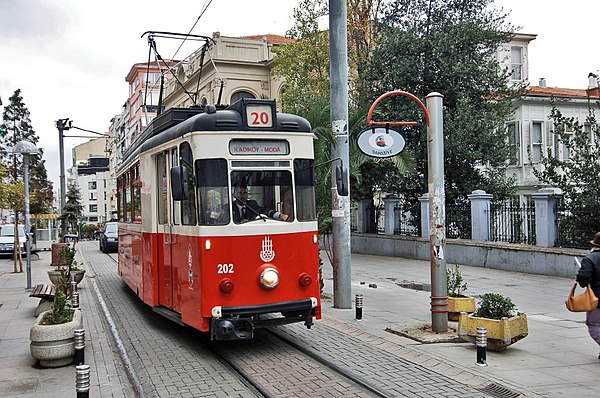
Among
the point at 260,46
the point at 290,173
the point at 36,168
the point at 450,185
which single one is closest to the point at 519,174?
the point at 450,185

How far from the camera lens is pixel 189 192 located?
8906 mm

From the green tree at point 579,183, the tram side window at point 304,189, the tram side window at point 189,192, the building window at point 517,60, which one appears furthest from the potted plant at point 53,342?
the building window at point 517,60

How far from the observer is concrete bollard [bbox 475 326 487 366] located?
7926 mm

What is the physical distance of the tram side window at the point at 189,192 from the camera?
874 cm

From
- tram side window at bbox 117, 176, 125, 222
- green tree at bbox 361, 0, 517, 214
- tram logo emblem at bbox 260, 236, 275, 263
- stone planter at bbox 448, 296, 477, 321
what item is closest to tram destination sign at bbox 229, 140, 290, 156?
tram logo emblem at bbox 260, 236, 275, 263

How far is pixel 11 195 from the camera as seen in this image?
2316 centimetres

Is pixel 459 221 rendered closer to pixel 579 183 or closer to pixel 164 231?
pixel 579 183

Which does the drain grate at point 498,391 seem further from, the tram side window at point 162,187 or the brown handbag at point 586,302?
the tram side window at point 162,187

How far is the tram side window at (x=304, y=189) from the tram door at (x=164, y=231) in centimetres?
212

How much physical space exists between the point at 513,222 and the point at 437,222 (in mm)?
10225

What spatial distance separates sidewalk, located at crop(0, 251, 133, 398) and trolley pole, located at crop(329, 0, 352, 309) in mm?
4424

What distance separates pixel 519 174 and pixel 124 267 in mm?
23964

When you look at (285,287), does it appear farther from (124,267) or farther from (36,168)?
(36,168)

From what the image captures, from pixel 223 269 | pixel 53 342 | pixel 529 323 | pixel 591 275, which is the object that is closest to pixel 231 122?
pixel 223 269
